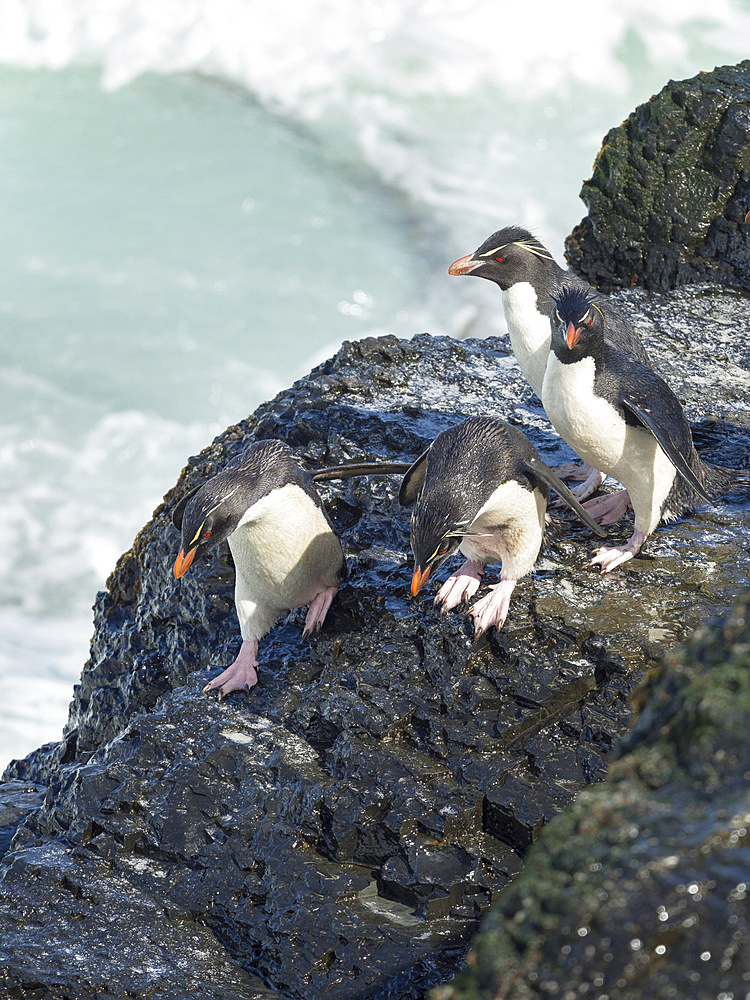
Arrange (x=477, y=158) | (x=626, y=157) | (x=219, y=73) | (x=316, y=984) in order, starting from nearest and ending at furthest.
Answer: (x=316, y=984) → (x=626, y=157) → (x=477, y=158) → (x=219, y=73)

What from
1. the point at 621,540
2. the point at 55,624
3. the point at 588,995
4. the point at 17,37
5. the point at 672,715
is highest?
the point at 672,715

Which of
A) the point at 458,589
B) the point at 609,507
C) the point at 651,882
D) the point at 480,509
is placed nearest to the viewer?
the point at 651,882

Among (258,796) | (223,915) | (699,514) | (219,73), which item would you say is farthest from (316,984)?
(219,73)

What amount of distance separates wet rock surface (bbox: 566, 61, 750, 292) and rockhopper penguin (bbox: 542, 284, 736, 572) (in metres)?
2.40

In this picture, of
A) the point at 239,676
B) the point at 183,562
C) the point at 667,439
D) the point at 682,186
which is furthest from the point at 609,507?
the point at 682,186

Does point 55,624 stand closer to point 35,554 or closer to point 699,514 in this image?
point 35,554

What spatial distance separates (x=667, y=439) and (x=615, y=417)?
0.21 m

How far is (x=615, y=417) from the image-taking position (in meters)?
3.69

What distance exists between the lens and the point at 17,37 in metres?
19.5

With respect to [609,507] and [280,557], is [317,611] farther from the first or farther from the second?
[609,507]

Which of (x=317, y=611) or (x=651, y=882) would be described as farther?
(x=317, y=611)

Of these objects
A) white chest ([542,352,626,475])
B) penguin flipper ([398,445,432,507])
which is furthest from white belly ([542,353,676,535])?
penguin flipper ([398,445,432,507])

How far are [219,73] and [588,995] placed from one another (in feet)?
64.5

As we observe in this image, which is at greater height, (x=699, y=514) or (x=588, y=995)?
(x=588, y=995)
